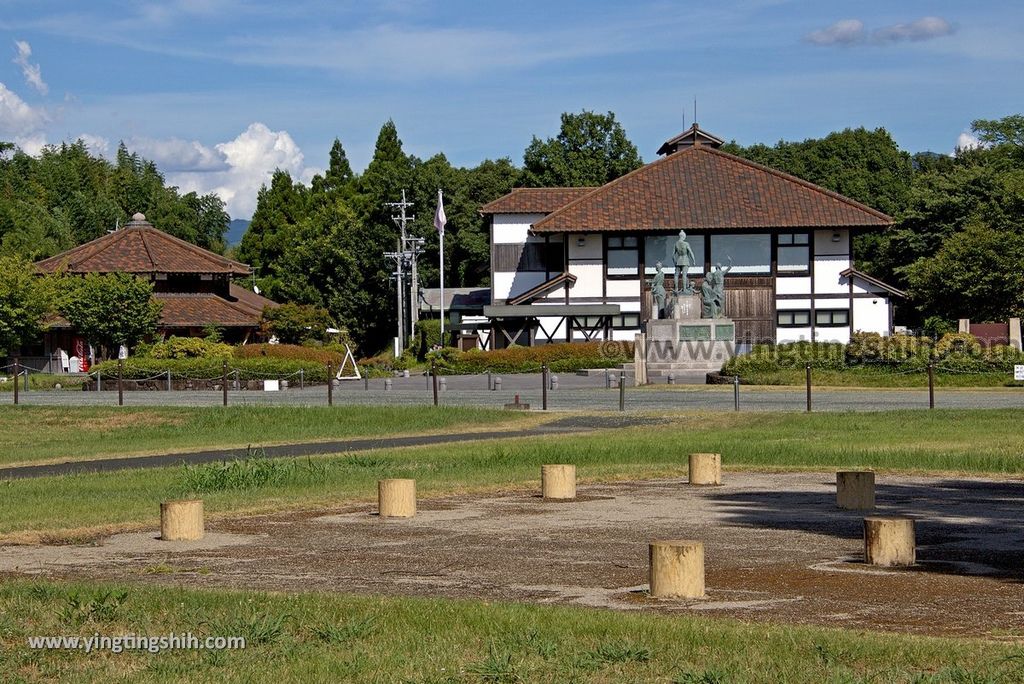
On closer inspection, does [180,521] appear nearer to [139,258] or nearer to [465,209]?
[139,258]

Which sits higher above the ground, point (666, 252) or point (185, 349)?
point (666, 252)

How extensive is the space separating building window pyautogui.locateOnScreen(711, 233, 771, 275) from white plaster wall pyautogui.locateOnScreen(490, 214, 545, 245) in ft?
35.0

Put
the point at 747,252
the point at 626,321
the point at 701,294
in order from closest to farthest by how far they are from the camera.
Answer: the point at 701,294
the point at 626,321
the point at 747,252

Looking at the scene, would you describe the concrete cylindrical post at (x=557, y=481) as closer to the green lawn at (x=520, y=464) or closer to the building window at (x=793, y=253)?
the green lawn at (x=520, y=464)

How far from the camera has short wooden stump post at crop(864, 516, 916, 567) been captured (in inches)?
525

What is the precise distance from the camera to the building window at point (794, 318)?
229ft

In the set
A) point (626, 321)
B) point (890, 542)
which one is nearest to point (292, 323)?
point (626, 321)

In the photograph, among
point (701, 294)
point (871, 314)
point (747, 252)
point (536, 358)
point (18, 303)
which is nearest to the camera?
point (701, 294)

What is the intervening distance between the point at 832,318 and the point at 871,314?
1.87 m

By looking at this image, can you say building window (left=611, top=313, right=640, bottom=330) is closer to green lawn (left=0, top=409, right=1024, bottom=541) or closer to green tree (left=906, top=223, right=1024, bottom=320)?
green tree (left=906, top=223, right=1024, bottom=320)

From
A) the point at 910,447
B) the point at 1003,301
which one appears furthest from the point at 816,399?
the point at 1003,301

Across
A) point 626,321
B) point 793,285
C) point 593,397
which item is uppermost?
point 793,285

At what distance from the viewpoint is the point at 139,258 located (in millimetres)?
76062

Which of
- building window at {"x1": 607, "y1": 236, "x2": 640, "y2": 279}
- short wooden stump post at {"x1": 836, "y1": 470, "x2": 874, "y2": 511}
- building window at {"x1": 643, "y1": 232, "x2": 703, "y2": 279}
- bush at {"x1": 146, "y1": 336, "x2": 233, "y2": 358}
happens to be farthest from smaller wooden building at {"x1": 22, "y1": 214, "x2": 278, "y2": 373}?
short wooden stump post at {"x1": 836, "y1": 470, "x2": 874, "y2": 511}
